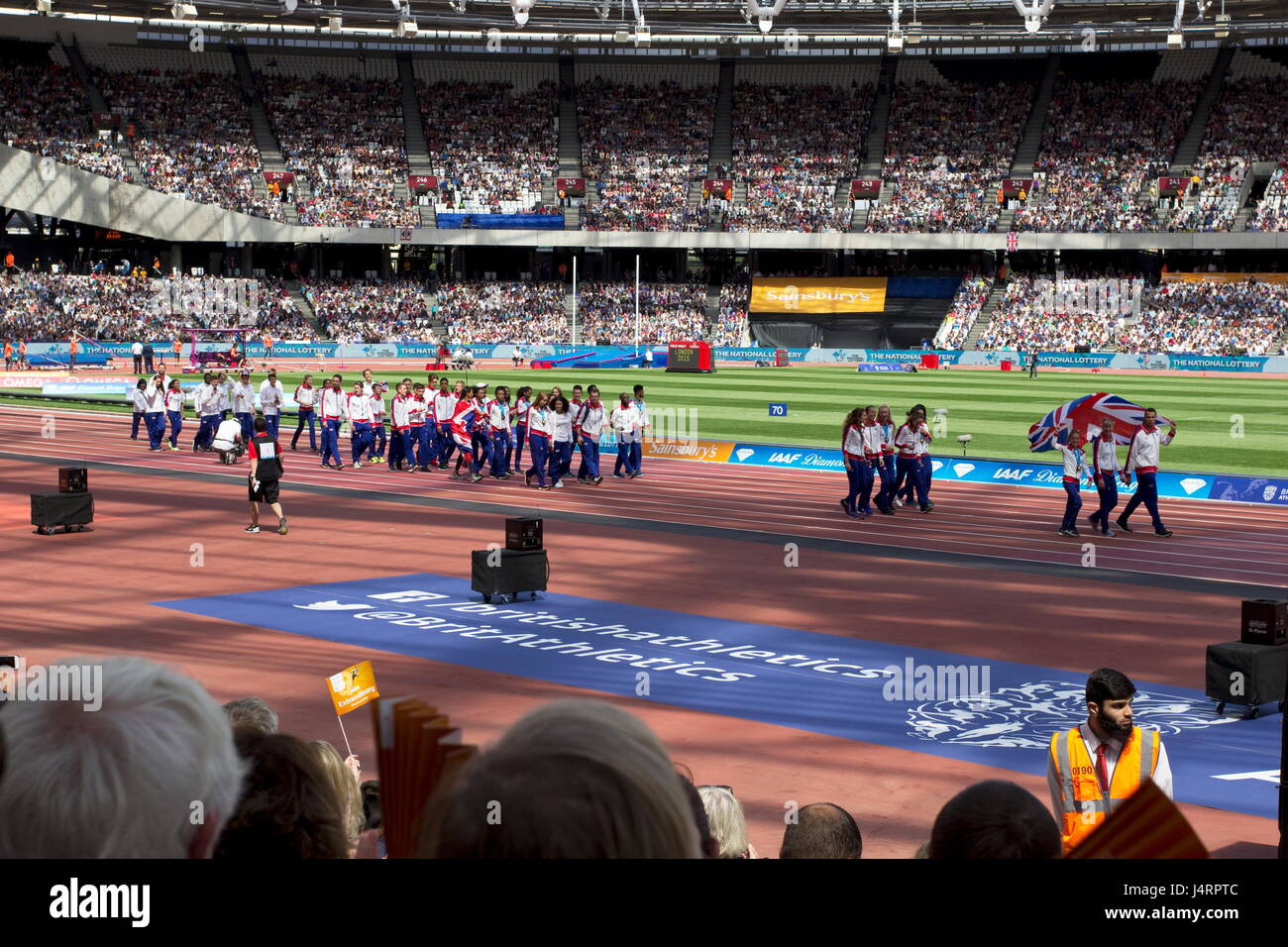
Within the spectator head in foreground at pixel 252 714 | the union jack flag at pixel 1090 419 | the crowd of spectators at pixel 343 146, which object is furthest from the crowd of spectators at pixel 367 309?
the spectator head in foreground at pixel 252 714

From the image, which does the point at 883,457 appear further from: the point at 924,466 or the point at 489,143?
the point at 489,143

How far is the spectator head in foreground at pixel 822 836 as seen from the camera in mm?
4512

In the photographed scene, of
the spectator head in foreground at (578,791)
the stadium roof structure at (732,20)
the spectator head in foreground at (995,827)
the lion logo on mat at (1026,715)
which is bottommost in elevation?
the lion logo on mat at (1026,715)

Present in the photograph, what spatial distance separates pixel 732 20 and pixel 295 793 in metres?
79.9

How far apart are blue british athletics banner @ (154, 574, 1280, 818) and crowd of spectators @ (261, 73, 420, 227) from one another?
6491cm

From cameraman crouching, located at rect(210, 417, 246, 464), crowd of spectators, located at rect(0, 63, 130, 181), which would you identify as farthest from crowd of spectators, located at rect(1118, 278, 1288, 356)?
crowd of spectators, located at rect(0, 63, 130, 181)

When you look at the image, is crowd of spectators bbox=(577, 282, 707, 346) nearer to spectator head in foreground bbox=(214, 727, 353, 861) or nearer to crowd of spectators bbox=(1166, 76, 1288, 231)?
crowd of spectators bbox=(1166, 76, 1288, 231)

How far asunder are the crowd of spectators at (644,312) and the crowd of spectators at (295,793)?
7176 cm

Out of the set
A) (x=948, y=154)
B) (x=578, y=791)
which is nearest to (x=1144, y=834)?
(x=578, y=791)

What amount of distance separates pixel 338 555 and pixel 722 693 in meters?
8.77

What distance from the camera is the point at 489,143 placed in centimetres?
8362

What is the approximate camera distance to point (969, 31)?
75.8 meters

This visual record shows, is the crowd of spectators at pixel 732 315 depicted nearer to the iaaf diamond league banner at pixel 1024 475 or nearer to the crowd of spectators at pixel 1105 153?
the crowd of spectators at pixel 1105 153

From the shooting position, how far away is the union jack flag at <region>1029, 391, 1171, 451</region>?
73.3 feet
